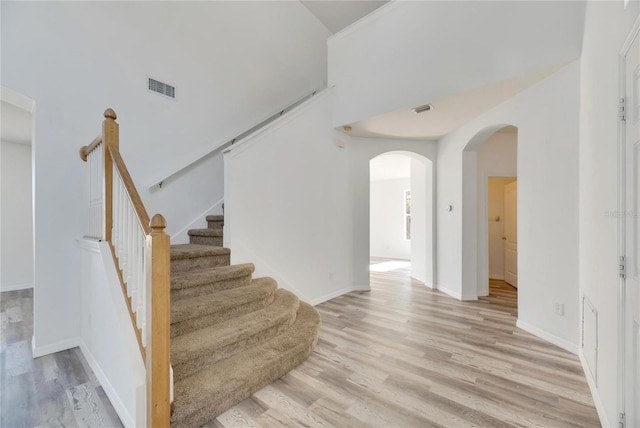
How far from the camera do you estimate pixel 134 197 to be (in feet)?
Answer: 5.93

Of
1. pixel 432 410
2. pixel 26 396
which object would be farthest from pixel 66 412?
pixel 432 410

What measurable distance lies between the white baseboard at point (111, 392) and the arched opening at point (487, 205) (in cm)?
425

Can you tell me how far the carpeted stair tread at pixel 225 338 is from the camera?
6.23ft

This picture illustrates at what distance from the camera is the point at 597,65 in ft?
6.56

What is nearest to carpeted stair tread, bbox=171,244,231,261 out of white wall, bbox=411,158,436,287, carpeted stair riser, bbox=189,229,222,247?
carpeted stair riser, bbox=189,229,222,247

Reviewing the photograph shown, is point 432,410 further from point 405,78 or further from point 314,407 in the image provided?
point 405,78

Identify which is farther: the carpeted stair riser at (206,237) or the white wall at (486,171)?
the white wall at (486,171)

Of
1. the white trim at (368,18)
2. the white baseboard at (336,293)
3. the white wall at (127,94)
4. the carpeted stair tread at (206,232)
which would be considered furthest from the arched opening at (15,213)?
the white trim at (368,18)

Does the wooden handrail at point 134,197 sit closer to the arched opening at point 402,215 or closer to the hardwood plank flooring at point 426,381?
the hardwood plank flooring at point 426,381

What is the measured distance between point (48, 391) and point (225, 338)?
1.38 m

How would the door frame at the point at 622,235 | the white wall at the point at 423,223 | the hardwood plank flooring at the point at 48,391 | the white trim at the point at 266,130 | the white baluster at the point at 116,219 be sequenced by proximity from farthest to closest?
the white wall at the point at 423,223, the white trim at the point at 266,130, the white baluster at the point at 116,219, the hardwood plank flooring at the point at 48,391, the door frame at the point at 622,235

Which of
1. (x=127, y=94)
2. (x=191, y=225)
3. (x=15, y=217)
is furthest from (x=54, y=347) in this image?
(x=15, y=217)

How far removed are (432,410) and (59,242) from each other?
3624 millimetres

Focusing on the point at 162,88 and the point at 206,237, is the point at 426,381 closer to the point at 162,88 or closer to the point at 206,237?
the point at 206,237
